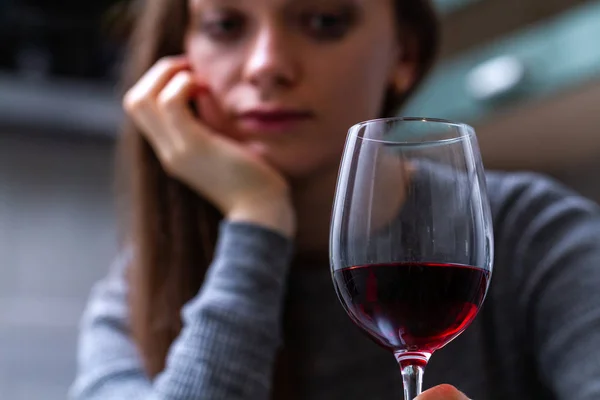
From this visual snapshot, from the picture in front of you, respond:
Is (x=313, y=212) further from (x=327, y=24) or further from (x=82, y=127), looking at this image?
(x=82, y=127)

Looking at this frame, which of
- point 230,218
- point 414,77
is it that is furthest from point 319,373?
point 414,77

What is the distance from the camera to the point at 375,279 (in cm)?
55

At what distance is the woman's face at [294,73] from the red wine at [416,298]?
415 millimetres

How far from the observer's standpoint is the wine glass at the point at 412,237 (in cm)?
55

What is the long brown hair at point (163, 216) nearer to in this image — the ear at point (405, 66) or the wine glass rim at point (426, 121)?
the ear at point (405, 66)

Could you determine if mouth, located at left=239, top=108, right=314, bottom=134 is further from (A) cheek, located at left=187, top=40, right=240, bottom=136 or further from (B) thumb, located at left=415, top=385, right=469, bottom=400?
(B) thumb, located at left=415, top=385, right=469, bottom=400

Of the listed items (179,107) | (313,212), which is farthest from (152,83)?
(313,212)

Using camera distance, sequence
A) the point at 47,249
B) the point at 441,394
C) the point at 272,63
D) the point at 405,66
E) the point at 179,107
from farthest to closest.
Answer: the point at 47,249
the point at 405,66
the point at 179,107
the point at 272,63
the point at 441,394

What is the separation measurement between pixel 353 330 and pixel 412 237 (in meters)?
0.54

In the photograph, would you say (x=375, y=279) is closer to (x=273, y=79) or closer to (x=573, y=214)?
(x=273, y=79)

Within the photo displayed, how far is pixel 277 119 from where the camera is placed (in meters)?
0.96

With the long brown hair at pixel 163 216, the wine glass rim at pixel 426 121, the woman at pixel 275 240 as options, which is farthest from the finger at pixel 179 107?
the wine glass rim at pixel 426 121

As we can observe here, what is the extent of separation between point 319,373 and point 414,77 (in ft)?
1.65

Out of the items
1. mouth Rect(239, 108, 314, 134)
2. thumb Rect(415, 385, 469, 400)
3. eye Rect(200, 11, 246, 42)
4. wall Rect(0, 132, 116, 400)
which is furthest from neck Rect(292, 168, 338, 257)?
wall Rect(0, 132, 116, 400)
